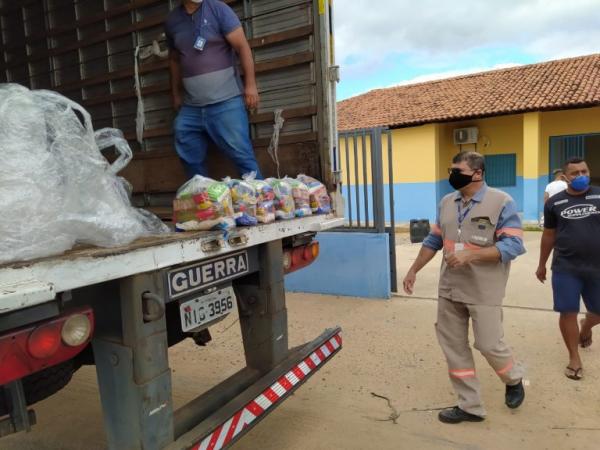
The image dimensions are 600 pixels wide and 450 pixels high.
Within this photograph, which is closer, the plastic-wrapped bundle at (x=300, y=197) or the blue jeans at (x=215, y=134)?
the plastic-wrapped bundle at (x=300, y=197)

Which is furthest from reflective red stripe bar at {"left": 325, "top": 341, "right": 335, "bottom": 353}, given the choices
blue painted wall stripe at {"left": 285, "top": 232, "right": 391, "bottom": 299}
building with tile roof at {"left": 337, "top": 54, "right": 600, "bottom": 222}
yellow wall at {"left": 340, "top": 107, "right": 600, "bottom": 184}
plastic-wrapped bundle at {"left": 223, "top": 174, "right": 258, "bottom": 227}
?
building with tile roof at {"left": 337, "top": 54, "right": 600, "bottom": 222}

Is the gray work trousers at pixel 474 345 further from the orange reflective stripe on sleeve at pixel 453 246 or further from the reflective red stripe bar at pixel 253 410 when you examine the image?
the reflective red stripe bar at pixel 253 410

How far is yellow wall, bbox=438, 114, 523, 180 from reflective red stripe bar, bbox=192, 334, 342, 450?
13.6 metres

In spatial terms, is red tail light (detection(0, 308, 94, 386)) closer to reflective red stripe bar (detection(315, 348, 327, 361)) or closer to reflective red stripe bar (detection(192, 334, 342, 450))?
reflective red stripe bar (detection(192, 334, 342, 450))

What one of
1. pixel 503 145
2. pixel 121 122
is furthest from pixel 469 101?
pixel 121 122

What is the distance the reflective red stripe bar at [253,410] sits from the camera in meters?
1.94

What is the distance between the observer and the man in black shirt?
11.0 ft

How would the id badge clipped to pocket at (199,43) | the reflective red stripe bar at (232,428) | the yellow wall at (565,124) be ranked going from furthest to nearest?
the yellow wall at (565,124)
the id badge clipped to pocket at (199,43)
the reflective red stripe bar at (232,428)

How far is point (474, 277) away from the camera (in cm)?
283

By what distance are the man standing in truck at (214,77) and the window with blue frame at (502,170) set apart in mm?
13152

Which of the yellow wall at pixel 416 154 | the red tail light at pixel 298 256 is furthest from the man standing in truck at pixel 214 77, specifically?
the yellow wall at pixel 416 154

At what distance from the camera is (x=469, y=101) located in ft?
50.1

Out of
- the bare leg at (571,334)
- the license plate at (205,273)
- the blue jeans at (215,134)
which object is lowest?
the bare leg at (571,334)

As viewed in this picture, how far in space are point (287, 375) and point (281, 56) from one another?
190cm
